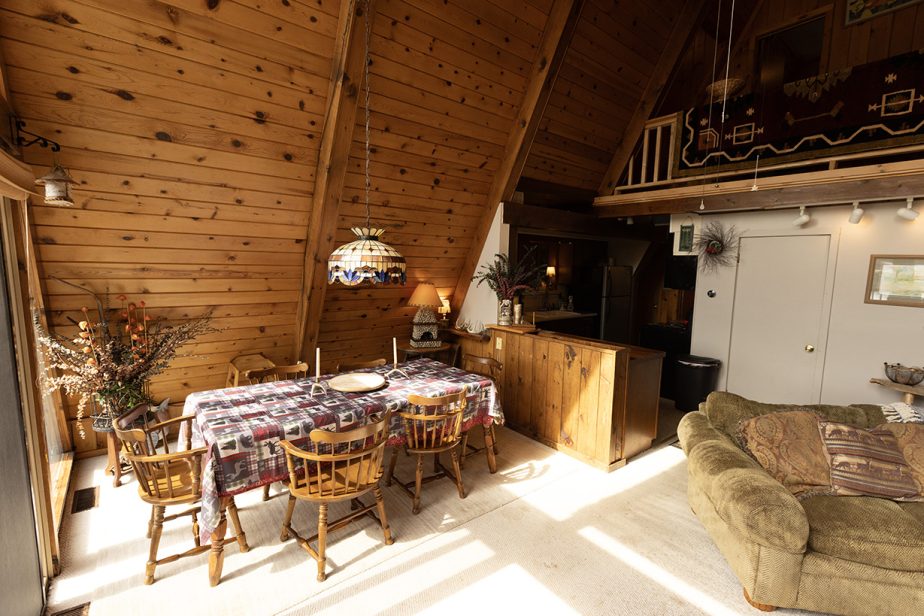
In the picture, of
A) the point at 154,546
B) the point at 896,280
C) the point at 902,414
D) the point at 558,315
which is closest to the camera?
the point at 154,546

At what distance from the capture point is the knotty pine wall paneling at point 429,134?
3.27 m

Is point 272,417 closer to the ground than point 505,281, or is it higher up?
closer to the ground

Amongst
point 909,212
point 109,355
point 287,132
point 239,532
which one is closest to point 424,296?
point 287,132

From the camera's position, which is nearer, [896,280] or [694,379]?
[896,280]

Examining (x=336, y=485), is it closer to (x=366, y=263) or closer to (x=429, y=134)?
(x=366, y=263)

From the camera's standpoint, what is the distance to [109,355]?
299 cm

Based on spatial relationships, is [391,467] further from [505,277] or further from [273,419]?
[505,277]

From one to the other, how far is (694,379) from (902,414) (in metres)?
2.23

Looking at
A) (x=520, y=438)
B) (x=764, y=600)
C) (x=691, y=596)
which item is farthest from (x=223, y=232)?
(x=764, y=600)

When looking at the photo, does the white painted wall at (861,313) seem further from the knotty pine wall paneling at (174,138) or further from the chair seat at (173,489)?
the chair seat at (173,489)

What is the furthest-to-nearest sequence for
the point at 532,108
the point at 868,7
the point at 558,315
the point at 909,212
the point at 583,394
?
1. the point at 558,315
2. the point at 868,7
3. the point at 532,108
4. the point at 583,394
5. the point at 909,212

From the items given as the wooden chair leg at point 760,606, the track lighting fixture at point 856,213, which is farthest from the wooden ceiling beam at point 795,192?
the wooden chair leg at point 760,606

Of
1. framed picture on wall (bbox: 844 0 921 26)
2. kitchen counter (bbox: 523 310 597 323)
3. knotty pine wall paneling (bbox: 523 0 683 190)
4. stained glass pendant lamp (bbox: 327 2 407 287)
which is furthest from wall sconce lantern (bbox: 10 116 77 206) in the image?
framed picture on wall (bbox: 844 0 921 26)

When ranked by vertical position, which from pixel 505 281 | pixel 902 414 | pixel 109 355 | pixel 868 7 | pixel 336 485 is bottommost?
pixel 336 485
